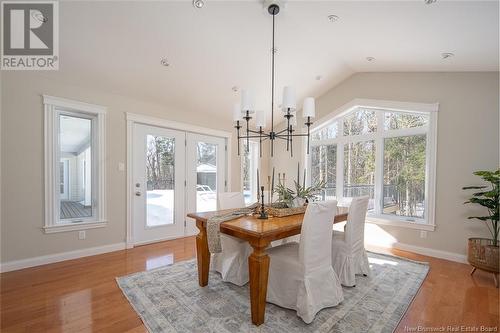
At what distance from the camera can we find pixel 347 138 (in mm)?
4695

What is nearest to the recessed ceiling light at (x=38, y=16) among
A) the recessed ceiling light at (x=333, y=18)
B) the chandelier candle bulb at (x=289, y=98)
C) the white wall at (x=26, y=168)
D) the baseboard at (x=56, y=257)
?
the white wall at (x=26, y=168)

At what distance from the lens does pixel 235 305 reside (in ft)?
7.13

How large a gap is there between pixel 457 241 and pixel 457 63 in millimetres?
2409

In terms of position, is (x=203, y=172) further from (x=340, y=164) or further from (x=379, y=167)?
(x=379, y=167)

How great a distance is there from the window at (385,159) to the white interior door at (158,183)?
2.87 m

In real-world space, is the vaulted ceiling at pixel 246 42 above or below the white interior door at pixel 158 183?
above

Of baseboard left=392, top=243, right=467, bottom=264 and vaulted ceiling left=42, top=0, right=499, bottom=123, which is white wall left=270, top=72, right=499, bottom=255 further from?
vaulted ceiling left=42, top=0, right=499, bottom=123

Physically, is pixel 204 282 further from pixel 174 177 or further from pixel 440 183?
pixel 440 183

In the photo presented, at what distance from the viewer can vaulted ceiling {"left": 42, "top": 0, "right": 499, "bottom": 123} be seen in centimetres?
246

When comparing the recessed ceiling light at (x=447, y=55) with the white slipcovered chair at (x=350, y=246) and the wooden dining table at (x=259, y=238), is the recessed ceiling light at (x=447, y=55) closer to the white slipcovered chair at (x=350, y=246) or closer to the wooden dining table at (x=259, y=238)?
the white slipcovered chair at (x=350, y=246)

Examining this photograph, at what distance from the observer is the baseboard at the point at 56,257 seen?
2.84m

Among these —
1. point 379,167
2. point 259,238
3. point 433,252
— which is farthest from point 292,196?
point 433,252

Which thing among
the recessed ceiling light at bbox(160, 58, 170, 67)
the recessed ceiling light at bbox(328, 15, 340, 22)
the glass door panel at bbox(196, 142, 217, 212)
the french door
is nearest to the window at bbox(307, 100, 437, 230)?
the recessed ceiling light at bbox(328, 15, 340, 22)

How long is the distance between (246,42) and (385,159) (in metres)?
3.00
